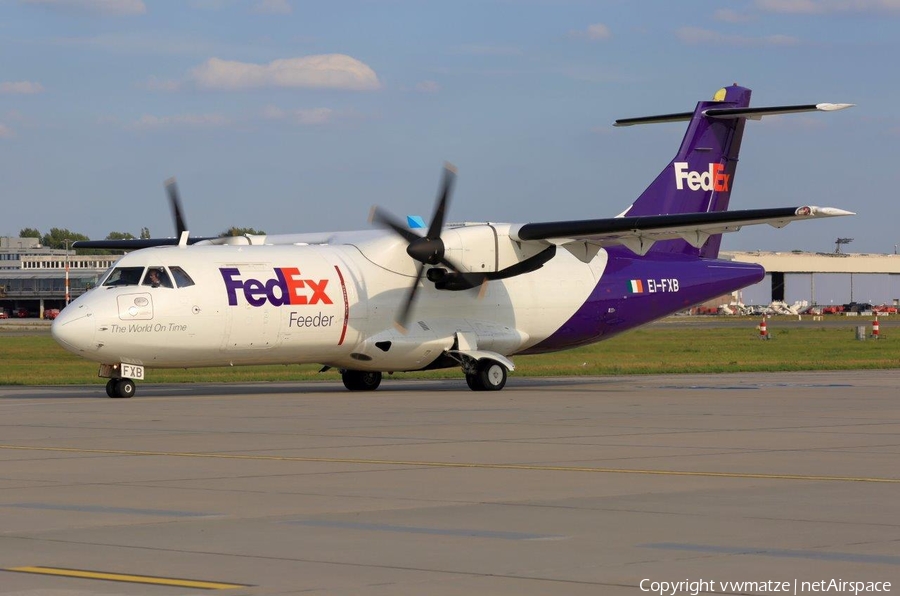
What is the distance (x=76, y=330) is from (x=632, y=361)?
78.3 ft

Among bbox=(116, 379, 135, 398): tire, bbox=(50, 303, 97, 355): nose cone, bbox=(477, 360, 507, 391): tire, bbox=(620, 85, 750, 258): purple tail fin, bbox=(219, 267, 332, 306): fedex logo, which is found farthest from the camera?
bbox=(620, 85, 750, 258): purple tail fin

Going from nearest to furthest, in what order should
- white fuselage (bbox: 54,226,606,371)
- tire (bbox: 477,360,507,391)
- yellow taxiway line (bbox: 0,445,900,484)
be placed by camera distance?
1. yellow taxiway line (bbox: 0,445,900,484)
2. white fuselage (bbox: 54,226,606,371)
3. tire (bbox: 477,360,507,391)

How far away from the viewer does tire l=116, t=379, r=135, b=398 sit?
2489 centimetres

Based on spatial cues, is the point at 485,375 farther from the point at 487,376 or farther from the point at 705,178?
the point at 705,178

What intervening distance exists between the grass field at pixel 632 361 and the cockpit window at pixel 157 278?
957 cm

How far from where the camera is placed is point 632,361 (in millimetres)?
43406

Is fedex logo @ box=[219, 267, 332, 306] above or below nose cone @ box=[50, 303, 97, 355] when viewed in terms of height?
above

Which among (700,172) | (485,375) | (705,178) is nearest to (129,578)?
(485,375)

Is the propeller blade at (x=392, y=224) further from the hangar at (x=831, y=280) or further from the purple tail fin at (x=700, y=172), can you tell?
the hangar at (x=831, y=280)

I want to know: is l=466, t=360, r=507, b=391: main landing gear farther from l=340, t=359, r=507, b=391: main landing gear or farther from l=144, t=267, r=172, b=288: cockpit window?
l=144, t=267, r=172, b=288: cockpit window

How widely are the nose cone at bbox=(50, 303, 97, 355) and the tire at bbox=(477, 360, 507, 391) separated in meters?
8.30

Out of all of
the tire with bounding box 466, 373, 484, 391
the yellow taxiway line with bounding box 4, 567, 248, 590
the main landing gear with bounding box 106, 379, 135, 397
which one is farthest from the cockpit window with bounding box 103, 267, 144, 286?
the yellow taxiway line with bounding box 4, 567, 248, 590

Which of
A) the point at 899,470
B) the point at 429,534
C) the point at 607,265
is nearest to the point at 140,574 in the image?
the point at 429,534

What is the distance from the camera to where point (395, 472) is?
42.3ft
